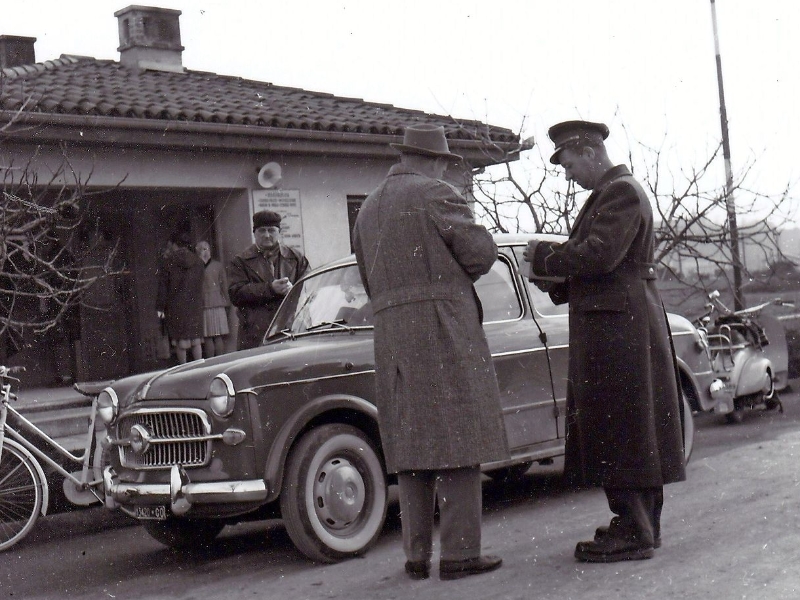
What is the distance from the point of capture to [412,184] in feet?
16.7

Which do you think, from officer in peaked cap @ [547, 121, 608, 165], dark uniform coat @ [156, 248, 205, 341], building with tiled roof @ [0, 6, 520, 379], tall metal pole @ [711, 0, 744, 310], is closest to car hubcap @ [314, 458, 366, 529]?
officer in peaked cap @ [547, 121, 608, 165]

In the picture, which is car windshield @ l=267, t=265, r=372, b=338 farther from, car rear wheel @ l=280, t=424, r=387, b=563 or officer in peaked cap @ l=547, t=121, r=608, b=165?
officer in peaked cap @ l=547, t=121, r=608, b=165

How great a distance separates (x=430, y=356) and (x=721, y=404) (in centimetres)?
604

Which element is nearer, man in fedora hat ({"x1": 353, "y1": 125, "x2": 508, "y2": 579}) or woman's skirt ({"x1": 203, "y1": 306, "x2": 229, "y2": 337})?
man in fedora hat ({"x1": 353, "y1": 125, "x2": 508, "y2": 579})

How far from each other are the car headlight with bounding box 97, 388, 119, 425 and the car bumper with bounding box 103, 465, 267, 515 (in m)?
0.55

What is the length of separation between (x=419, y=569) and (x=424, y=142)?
1.91 metres

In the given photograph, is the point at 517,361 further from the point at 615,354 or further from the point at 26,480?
the point at 26,480

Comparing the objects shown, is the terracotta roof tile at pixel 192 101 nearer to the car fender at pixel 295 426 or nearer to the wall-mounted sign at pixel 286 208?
the wall-mounted sign at pixel 286 208

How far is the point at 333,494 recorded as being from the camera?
6008 millimetres

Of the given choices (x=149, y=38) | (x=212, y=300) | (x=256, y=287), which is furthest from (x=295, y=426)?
(x=149, y=38)

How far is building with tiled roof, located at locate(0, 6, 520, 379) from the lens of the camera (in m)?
12.2

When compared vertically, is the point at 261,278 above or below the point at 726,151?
below

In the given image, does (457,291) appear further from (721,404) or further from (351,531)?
(721,404)

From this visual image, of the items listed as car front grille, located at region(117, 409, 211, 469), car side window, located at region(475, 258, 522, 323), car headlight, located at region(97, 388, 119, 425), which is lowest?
car front grille, located at region(117, 409, 211, 469)
